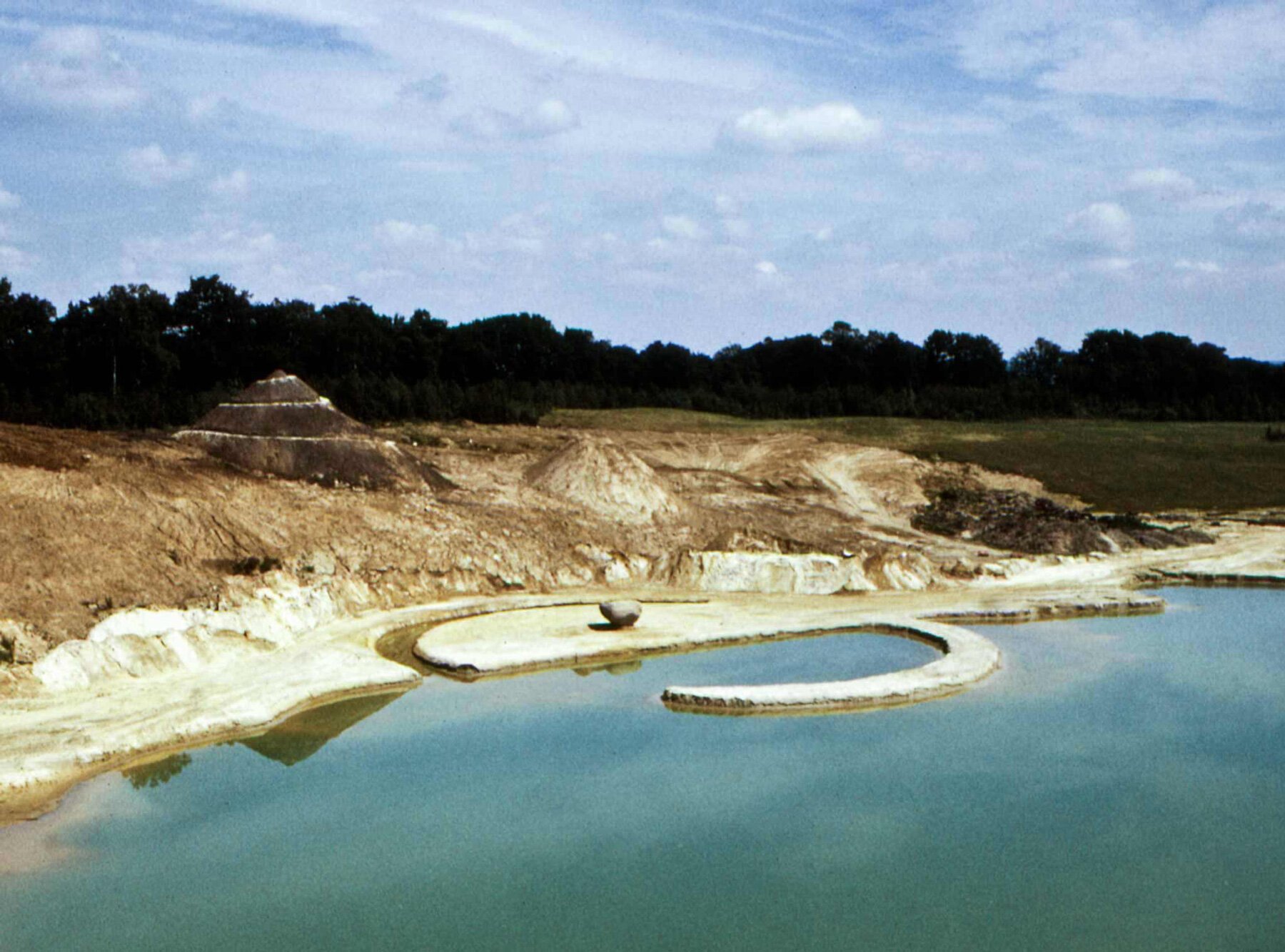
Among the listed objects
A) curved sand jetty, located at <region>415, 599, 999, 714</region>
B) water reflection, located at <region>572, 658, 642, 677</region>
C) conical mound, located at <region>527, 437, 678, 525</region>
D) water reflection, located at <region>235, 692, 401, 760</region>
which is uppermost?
conical mound, located at <region>527, 437, 678, 525</region>

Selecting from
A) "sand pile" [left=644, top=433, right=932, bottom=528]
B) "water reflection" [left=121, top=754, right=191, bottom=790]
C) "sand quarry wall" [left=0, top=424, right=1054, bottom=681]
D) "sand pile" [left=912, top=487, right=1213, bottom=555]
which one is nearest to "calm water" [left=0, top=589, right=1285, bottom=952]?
"water reflection" [left=121, top=754, right=191, bottom=790]

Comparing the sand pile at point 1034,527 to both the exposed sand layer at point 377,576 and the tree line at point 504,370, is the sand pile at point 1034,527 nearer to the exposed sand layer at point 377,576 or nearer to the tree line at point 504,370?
the exposed sand layer at point 377,576

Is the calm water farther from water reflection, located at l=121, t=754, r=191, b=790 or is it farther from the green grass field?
the green grass field

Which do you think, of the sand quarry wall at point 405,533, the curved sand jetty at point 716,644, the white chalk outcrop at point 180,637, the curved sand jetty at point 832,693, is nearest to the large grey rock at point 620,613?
the curved sand jetty at point 716,644

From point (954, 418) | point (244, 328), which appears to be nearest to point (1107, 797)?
point (954, 418)

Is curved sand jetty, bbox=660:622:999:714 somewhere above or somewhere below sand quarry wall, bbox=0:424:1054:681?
below

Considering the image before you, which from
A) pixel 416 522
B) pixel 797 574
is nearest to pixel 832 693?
pixel 797 574

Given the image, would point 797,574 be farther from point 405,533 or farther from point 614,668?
point 405,533
